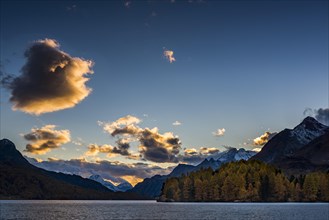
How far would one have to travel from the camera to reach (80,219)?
460ft

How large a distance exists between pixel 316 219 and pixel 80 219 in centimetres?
7870

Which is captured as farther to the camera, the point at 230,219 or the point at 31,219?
the point at 31,219

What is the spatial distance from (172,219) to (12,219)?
180 feet

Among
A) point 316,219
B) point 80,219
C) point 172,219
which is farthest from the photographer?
point 80,219

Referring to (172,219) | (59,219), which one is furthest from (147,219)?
(59,219)

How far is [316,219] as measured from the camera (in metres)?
122

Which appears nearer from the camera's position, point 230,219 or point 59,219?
point 230,219

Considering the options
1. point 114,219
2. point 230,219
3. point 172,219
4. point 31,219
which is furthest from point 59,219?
point 230,219

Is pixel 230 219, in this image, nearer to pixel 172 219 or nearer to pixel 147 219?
pixel 172 219

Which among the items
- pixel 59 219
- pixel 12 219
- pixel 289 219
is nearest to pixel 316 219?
pixel 289 219

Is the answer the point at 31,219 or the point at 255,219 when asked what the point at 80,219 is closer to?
the point at 31,219

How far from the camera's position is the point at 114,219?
137 meters

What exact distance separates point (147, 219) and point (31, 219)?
41.5 metres

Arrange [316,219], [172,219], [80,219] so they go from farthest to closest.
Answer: [80,219], [172,219], [316,219]
